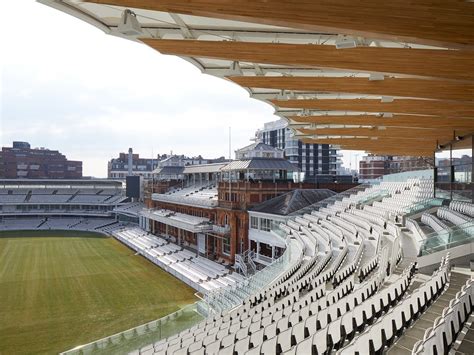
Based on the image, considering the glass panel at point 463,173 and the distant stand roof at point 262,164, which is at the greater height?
the distant stand roof at point 262,164

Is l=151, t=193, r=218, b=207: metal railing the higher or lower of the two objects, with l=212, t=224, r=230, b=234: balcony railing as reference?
higher

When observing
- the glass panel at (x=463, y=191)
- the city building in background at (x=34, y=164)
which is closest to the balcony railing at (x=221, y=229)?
the glass panel at (x=463, y=191)

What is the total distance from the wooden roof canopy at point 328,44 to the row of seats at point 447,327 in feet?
13.9

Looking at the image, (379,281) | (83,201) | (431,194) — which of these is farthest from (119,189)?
(379,281)

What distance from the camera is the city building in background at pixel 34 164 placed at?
11006 centimetres

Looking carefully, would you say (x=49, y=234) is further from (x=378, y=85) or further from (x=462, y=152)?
(x=378, y=85)

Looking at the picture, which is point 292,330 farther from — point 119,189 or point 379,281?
point 119,189

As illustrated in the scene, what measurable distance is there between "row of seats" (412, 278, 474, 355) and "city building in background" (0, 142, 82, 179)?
120m

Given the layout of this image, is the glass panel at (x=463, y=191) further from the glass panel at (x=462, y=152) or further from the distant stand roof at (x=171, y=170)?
the distant stand roof at (x=171, y=170)

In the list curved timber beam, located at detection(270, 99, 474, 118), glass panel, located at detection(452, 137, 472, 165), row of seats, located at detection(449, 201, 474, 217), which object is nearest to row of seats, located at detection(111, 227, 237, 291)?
row of seats, located at detection(449, 201, 474, 217)

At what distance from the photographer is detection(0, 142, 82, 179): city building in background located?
11006 cm

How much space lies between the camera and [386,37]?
255 inches

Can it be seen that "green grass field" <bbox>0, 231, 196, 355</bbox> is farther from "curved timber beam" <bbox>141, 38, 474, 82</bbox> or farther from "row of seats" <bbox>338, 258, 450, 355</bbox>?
"row of seats" <bbox>338, 258, 450, 355</bbox>

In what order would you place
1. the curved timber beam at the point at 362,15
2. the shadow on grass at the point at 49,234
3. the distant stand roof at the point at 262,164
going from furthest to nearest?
the shadow on grass at the point at 49,234
the distant stand roof at the point at 262,164
the curved timber beam at the point at 362,15
